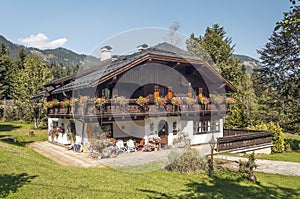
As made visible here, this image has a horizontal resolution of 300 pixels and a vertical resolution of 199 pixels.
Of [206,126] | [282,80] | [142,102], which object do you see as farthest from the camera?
[282,80]

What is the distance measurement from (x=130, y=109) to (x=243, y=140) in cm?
825

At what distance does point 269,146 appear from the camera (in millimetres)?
20469

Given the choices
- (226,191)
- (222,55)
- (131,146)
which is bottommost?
(226,191)

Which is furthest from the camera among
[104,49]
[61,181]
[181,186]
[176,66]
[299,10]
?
[104,49]

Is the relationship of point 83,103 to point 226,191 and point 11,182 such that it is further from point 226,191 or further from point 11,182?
point 226,191

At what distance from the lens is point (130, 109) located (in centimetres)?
1614

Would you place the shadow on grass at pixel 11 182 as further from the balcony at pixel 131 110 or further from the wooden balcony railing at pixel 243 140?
the wooden balcony railing at pixel 243 140

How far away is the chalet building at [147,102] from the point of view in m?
15.9

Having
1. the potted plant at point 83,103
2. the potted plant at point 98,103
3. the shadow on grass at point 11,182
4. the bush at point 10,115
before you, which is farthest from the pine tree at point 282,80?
the bush at point 10,115

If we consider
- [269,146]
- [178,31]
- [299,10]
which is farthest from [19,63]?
[299,10]

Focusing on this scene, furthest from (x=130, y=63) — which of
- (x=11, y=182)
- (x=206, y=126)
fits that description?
(x=11, y=182)

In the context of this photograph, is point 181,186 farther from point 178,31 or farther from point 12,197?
point 178,31

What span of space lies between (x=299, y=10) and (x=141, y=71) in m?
14.7

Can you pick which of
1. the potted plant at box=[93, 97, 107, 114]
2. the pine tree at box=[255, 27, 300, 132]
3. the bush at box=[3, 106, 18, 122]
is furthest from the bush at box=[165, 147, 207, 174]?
the bush at box=[3, 106, 18, 122]
